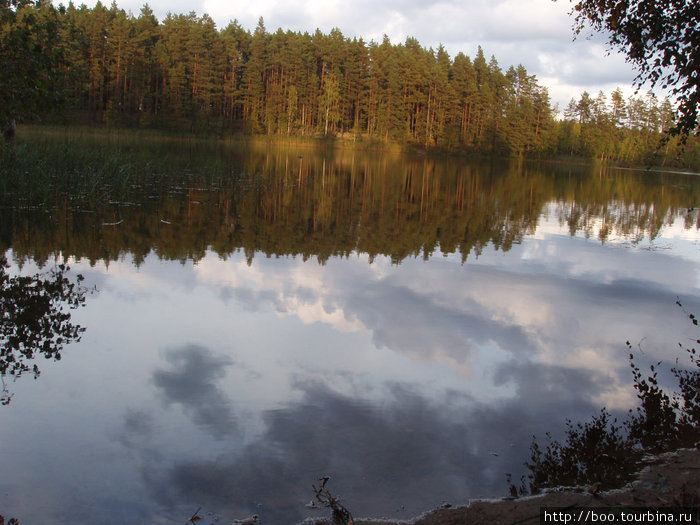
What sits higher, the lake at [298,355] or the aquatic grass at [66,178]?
the aquatic grass at [66,178]

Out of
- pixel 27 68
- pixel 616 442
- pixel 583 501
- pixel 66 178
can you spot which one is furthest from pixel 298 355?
pixel 66 178

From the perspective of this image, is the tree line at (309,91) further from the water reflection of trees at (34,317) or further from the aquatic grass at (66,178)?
the water reflection of trees at (34,317)

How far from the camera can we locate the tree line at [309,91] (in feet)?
227

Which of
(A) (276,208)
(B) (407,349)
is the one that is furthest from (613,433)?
(A) (276,208)

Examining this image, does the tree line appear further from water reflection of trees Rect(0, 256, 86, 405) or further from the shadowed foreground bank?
the shadowed foreground bank

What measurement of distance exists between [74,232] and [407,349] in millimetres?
8941

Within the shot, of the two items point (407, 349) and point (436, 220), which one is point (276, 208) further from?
point (407, 349)

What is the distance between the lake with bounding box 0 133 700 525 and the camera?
416 cm

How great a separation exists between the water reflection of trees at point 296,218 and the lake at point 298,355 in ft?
0.44

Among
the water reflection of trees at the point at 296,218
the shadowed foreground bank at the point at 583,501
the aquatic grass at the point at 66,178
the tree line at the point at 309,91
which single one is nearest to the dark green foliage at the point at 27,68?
the water reflection of trees at the point at 296,218

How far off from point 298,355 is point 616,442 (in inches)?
137

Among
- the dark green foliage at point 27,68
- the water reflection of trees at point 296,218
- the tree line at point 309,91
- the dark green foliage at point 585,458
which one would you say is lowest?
the dark green foliage at point 585,458

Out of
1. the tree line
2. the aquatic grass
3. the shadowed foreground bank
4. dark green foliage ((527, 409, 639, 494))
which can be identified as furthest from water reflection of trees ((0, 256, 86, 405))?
the tree line

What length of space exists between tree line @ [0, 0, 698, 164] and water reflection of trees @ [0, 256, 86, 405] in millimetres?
60564
